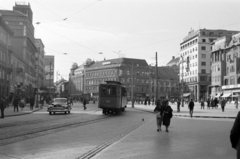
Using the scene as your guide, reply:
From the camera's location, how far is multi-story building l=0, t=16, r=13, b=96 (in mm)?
52219

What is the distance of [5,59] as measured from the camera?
54.6m

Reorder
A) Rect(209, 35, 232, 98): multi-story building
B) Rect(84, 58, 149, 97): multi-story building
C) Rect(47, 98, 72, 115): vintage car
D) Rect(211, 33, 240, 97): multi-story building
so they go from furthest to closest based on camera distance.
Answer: Rect(84, 58, 149, 97): multi-story building, Rect(209, 35, 232, 98): multi-story building, Rect(211, 33, 240, 97): multi-story building, Rect(47, 98, 72, 115): vintage car

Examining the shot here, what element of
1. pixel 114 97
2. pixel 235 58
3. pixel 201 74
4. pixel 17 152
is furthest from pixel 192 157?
pixel 201 74

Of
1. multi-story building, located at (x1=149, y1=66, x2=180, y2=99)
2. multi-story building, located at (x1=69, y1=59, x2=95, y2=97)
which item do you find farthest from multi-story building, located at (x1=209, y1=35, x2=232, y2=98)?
multi-story building, located at (x1=69, y1=59, x2=95, y2=97)

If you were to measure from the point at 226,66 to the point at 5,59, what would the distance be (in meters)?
59.1

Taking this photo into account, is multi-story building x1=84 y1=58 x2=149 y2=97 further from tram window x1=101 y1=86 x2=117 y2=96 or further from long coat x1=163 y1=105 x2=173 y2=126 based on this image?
long coat x1=163 y1=105 x2=173 y2=126

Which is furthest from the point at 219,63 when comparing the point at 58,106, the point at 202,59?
the point at 58,106

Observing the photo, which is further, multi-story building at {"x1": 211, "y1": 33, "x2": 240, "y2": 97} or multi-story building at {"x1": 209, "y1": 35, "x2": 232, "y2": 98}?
multi-story building at {"x1": 209, "y1": 35, "x2": 232, "y2": 98}

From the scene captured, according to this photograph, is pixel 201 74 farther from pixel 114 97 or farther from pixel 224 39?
pixel 114 97

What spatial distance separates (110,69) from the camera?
12612cm

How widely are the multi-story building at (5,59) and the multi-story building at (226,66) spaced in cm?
5289

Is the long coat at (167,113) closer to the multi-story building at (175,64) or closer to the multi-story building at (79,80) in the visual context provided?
the multi-story building at (79,80)

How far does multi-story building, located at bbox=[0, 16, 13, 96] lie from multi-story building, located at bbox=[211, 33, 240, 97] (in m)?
52.9

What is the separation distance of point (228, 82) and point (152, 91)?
44571mm
